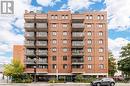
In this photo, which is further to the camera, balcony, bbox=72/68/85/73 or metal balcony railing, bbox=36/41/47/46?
metal balcony railing, bbox=36/41/47/46

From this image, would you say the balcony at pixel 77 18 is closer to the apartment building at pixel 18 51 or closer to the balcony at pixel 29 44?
the balcony at pixel 29 44

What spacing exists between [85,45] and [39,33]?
13.7 m

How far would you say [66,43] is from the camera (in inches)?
3627

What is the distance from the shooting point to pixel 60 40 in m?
92.1

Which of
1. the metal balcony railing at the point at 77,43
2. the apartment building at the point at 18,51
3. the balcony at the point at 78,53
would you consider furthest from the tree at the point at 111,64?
the apartment building at the point at 18,51

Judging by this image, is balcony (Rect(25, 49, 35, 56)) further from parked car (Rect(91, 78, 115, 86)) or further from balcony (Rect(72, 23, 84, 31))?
parked car (Rect(91, 78, 115, 86))

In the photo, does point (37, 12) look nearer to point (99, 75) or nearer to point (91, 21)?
point (91, 21)

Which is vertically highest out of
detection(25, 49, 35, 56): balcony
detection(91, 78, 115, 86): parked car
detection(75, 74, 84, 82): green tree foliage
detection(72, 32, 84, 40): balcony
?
detection(72, 32, 84, 40): balcony

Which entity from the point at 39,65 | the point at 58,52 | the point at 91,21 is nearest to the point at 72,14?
the point at 91,21

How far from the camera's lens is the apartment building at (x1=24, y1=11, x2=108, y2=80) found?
90.5m

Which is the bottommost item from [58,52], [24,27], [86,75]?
[86,75]

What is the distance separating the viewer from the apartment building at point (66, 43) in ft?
297

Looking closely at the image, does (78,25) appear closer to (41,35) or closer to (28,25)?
(41,35)

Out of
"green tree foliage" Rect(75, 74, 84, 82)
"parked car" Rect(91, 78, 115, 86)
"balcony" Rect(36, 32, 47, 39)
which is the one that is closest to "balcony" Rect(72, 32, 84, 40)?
"balcony" Rect(36, 32, 47, 39)
